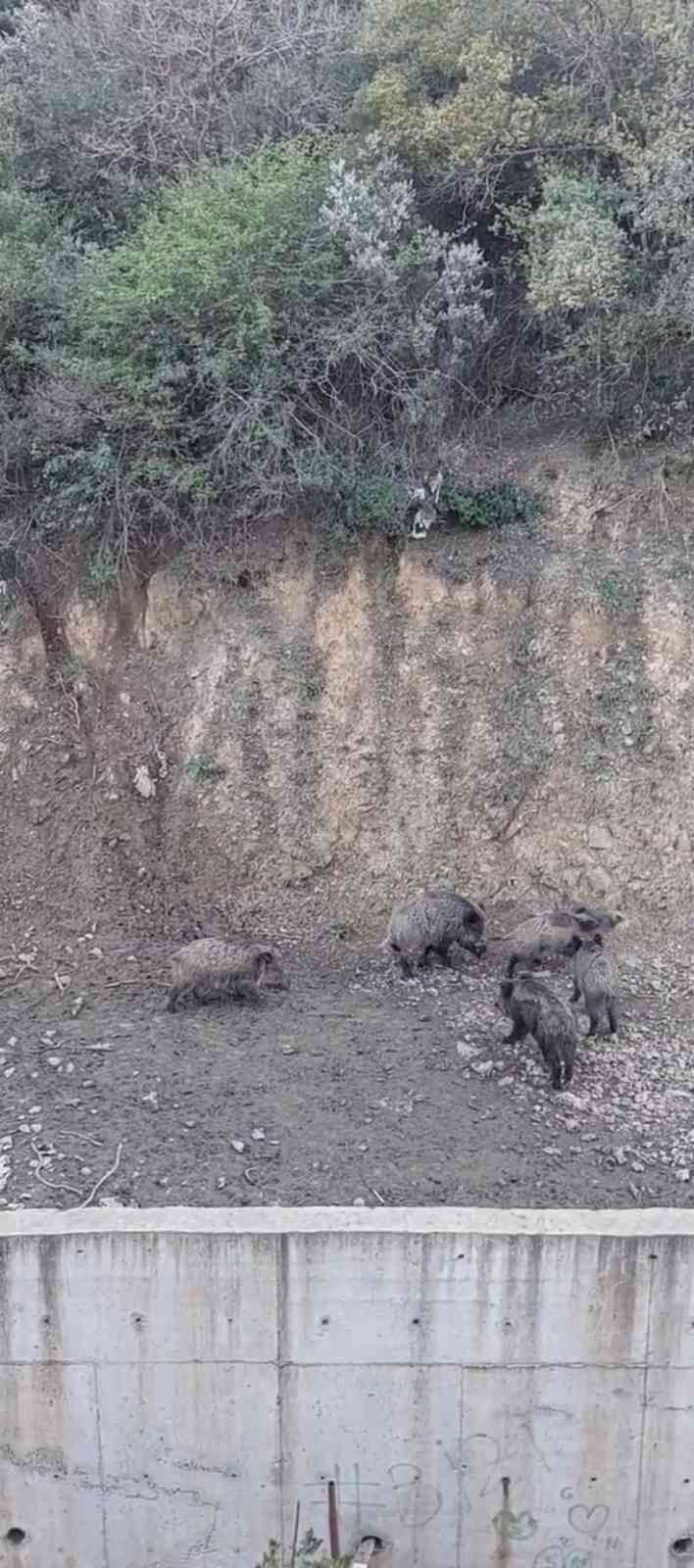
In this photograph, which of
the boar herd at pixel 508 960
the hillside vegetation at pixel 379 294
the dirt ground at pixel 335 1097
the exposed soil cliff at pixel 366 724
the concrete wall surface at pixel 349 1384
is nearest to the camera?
the concrete wall surface at pixel 349 1384

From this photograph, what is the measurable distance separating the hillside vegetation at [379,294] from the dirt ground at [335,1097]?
4.43 meters

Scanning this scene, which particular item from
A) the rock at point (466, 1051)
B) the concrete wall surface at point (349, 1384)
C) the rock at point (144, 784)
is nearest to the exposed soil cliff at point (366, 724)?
the rock at point (144, 784)

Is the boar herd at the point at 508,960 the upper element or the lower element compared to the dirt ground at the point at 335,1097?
upper

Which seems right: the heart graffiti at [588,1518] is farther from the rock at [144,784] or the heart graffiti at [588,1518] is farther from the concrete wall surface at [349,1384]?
the rock at [144,784]

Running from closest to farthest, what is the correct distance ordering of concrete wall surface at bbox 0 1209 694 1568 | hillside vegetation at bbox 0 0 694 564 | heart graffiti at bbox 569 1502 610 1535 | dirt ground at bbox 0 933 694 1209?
concrete wall surface at bbox 0 1209 694 1568
heart graffiti at bbox 569 1502 610 1535
dirt ground at bbox 0 933 694 1209
hillside vegetation at bbox 0 0 694 564

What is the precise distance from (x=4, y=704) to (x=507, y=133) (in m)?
6.95

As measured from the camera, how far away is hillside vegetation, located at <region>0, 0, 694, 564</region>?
404 inches

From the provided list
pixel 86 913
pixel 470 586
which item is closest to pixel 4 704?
pixel 86 913

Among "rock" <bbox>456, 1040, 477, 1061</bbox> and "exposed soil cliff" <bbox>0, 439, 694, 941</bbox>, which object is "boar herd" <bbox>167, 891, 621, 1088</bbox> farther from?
"exposed soil cliff" <bbox>0, 439, 694, 941</bbox>

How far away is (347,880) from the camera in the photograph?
10.2 metres

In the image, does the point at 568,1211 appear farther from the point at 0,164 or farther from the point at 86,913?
the point at 0,164

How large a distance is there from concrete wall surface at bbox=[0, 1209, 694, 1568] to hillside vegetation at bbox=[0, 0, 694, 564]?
6635 millimetres

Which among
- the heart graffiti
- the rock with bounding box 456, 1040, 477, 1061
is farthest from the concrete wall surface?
the rock with bounding box 456, 1040, 477, 1061

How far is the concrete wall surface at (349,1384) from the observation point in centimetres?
Result: 618
